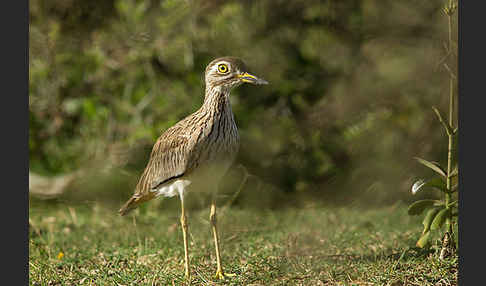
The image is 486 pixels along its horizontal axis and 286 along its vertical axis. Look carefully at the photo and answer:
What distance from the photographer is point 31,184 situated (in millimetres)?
6578

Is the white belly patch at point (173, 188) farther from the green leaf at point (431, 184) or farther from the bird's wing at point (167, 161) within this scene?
the green leaf at point (431, 184)

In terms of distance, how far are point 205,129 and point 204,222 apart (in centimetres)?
192

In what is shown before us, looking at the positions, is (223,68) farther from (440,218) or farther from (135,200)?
(440,218)

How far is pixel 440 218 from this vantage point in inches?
156

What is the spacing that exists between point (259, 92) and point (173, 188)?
2943 mm

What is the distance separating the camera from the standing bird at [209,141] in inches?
161

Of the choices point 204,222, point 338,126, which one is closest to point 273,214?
point 204,222

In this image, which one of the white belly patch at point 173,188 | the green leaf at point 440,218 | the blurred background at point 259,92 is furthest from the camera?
the blurred background at point 259,92

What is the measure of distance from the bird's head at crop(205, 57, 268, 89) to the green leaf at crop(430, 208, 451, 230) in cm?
144

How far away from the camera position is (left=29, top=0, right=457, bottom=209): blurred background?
652cm

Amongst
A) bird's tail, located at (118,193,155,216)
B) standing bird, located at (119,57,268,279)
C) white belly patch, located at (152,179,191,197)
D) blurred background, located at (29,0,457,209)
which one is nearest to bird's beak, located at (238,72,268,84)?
standing bird, located at (119,57,268,279)

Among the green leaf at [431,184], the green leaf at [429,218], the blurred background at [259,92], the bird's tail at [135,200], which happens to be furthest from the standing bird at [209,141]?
the blurred background at [259,92]

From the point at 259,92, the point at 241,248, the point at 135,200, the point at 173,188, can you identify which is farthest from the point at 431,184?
the point at 259,92

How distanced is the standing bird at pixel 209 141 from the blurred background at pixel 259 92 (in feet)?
6.52
